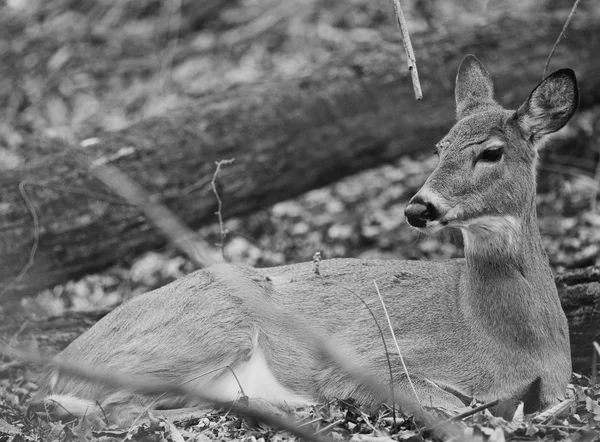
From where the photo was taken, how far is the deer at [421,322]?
190 inches

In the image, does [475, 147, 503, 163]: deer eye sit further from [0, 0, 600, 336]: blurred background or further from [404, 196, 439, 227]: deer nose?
[0, 0, 600, 336]: blurred background

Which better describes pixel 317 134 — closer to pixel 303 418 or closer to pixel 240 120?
pixel 240 120

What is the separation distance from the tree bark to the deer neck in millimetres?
3338

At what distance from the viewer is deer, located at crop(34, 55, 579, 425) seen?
15.8ft

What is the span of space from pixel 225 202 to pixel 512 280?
3621 mm

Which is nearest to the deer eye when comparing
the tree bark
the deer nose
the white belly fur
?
the deer nose

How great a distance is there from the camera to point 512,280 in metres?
4.98

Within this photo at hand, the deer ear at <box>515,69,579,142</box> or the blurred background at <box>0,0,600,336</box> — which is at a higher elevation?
the deer ear at <box>515,69,579,142</box>

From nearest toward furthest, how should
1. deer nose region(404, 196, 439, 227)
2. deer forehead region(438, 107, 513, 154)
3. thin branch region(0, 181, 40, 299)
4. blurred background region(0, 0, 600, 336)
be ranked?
deer nose region(404, 196, 439, 227) < deer forehead region(438, 107, 513, 154) < thin branch region(0, 181, 40, 299) < blurred background region(0, 0, 600, 336)

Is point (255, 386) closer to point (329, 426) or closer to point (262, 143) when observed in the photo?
point (329, 426)

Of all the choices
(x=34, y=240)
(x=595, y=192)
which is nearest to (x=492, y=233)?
(x=34, y=240)

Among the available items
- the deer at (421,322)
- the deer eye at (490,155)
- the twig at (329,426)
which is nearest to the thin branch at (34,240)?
the deer at (421,322)

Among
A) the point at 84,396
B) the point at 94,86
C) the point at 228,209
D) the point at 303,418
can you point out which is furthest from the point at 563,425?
the point at 94,86

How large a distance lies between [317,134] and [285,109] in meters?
0.38
